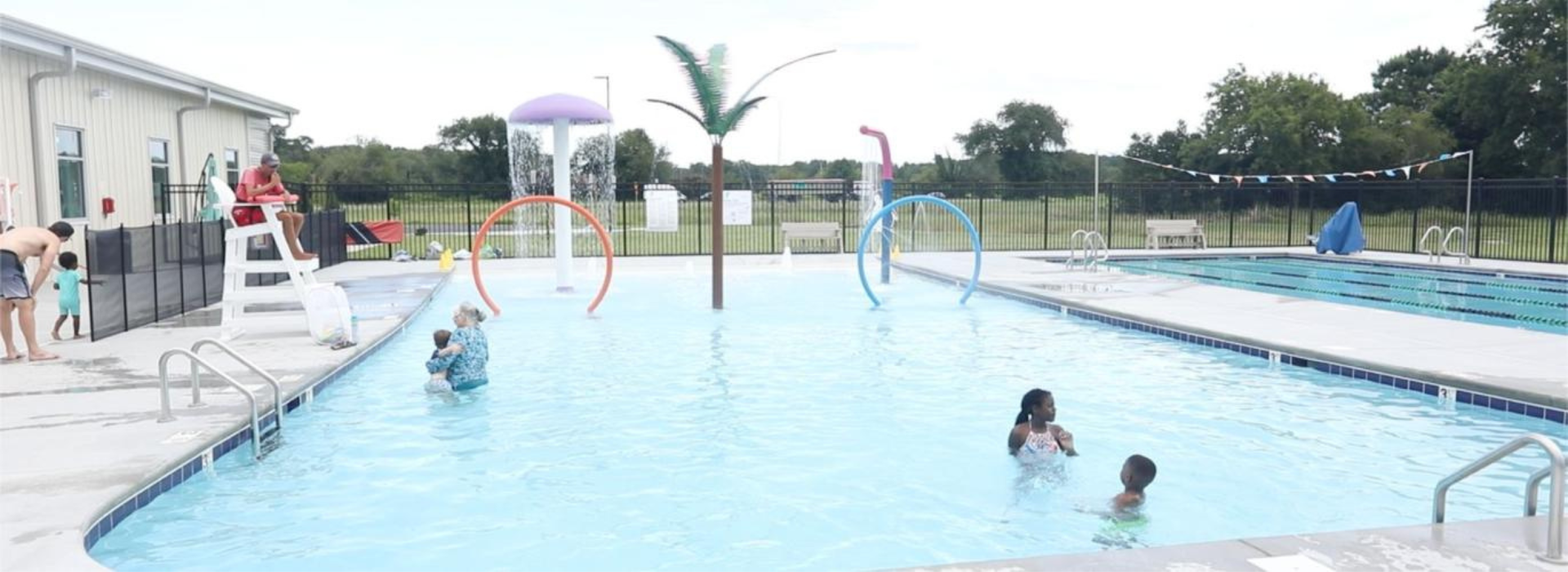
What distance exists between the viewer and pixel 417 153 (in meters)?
63.2

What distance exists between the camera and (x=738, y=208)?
1013 inches

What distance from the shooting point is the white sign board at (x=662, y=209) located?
25.0 m

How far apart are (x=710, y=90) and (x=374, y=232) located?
11.8 metres

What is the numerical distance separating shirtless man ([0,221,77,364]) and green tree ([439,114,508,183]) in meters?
43.4

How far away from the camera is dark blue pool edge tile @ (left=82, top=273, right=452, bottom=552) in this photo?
524 centimetres

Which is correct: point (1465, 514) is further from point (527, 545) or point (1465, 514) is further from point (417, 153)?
point (417, 153)

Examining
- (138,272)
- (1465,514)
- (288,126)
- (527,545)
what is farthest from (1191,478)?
(288,126)

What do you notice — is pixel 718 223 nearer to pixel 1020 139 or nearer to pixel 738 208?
pixel 738 208

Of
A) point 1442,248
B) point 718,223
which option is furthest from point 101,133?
point 1442,248

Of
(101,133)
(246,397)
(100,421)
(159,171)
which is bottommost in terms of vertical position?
(100,421)

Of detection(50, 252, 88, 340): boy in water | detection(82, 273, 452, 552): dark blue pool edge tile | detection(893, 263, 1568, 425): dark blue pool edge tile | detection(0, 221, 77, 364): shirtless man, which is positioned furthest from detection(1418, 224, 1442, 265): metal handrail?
detection(0, 221, 77, 364): shirtless man

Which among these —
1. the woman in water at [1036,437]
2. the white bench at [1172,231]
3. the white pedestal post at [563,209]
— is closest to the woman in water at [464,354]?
the woman in water at [1036,437]

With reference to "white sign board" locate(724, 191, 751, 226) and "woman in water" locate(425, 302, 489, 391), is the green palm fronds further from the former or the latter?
"white sign board" locate(724, 191, 751, 226)

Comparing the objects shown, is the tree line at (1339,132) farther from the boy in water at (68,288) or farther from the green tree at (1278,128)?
the boy in water at (68,288)
